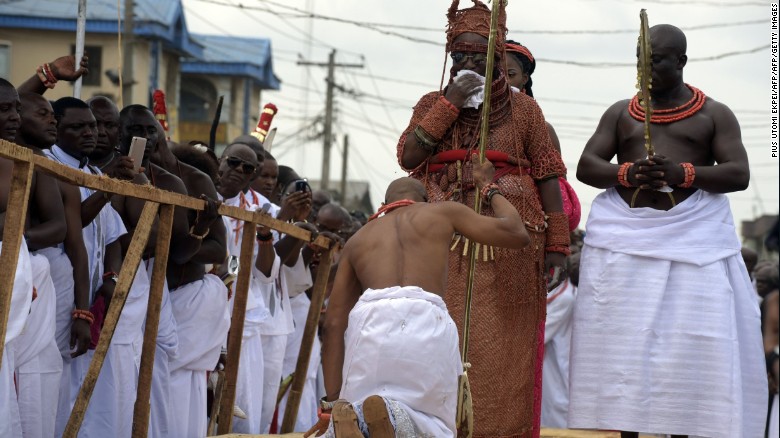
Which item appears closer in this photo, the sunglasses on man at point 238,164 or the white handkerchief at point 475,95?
the white handkerchief at point 475,95

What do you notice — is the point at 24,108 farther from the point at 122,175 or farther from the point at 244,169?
the point at 244,169

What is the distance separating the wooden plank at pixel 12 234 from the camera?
585cm

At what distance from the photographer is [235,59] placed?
48062 millimetres

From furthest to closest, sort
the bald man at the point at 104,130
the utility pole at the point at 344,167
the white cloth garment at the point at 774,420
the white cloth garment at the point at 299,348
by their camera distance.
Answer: the utility pole at the point at 344,167 → the white cloth garment at the point at 774,420 → the white cloth garment at the point at 299,348 → the bald man at the point at 104,130

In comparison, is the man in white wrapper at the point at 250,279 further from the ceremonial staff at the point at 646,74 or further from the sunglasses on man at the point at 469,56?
the ceremonial staff at the point at 646,74

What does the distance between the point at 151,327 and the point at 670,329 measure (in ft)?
9.63

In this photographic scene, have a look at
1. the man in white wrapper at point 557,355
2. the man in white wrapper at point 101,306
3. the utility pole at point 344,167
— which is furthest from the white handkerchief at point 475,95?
the utility pole at point 344,167

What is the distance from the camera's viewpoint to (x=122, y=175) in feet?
25.2

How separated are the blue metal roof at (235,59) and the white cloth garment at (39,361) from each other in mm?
39211

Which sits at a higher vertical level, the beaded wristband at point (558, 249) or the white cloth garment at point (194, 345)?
the beaded wristband at point (558, 249)

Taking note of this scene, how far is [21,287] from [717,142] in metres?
3.89

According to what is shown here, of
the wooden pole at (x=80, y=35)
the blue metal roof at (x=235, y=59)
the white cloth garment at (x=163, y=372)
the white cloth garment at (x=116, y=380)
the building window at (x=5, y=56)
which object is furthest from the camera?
the blue metal roof at (x=235, y=59)

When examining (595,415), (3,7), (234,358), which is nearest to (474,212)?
(595,415)

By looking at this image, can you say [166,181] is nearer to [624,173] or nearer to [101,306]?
[101,306]
